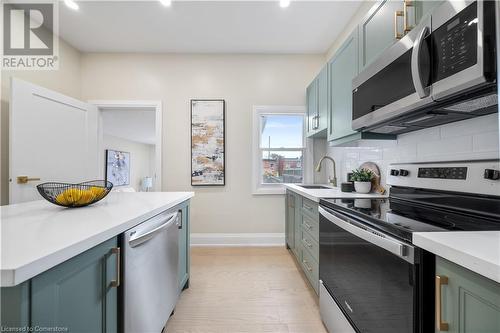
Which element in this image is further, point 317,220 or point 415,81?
point 317,220

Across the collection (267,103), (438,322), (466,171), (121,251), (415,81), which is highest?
(267,103)

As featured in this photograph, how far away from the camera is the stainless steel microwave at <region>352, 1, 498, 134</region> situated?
30.5 inches

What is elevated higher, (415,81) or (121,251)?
(415,81)

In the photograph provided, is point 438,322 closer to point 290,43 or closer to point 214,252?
point 214,252

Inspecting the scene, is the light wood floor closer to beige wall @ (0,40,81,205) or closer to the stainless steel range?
the stainless steel range

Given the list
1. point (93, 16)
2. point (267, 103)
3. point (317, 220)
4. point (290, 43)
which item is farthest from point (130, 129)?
point (317, 220)

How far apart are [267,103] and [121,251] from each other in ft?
9.03

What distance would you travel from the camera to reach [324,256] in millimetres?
1525

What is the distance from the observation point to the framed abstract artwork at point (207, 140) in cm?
320

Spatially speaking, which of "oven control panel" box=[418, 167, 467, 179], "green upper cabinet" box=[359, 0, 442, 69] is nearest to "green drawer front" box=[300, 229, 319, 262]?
"oven control panel" box=[418, 167, 467, 179]

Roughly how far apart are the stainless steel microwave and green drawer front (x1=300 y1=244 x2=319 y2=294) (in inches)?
46.1

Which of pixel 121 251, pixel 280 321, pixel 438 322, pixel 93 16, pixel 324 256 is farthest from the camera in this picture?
pixel 93 16

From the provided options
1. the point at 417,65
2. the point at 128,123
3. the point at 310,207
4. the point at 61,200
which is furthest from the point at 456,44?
the point at 128,123

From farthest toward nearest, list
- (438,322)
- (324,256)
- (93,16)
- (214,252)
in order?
(214,252) < (93,16) < (324,256) < (438,322)
